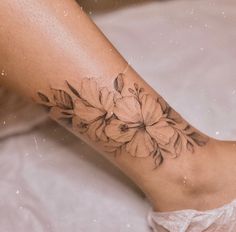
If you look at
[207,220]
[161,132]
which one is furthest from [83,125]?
[207,220]

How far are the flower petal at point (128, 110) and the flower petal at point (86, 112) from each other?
2 cm

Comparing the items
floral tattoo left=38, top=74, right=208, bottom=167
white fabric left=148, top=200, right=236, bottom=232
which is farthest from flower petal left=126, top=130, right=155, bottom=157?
white fabric left=148, top=200, right=236, bottom=232

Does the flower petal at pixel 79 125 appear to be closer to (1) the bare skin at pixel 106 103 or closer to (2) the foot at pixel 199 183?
(1) the bare skin at pixel 106 103

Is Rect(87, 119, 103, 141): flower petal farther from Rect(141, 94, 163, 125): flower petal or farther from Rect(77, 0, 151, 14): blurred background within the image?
Rect(77, 0, 151, 14): blurred background

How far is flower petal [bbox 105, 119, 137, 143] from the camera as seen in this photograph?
31.1 inches

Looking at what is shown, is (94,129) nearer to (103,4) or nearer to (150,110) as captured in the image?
(150,110)

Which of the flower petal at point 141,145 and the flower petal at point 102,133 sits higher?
the flower petal at point 102,133

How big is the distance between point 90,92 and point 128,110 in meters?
0.06

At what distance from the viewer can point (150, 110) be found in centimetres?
80

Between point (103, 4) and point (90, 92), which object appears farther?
point (103, 4)

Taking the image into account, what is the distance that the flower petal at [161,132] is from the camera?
0.80m

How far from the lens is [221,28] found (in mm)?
1183

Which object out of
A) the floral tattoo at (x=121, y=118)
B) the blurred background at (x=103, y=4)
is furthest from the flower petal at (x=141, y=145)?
the blurred background at (x=103, y=4)

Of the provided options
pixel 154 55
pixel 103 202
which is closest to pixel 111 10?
pixel 154 55
